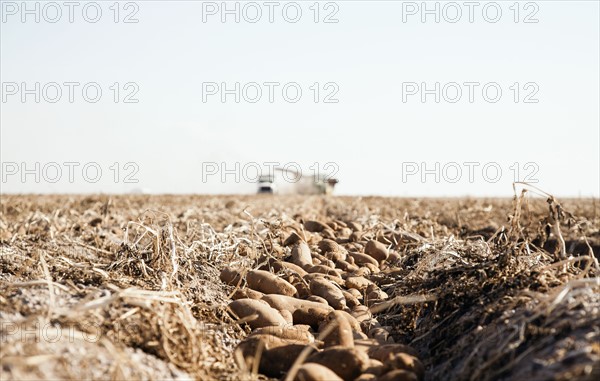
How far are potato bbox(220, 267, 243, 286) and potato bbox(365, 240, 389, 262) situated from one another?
1684mm

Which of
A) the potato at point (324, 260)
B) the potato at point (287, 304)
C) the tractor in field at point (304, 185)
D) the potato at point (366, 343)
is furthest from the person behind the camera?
the tractor in field at point (304, 185)

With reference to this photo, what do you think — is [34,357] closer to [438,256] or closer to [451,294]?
[451,294]

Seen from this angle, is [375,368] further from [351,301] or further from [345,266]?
[345,266]

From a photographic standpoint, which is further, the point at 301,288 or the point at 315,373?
the point at 301,288

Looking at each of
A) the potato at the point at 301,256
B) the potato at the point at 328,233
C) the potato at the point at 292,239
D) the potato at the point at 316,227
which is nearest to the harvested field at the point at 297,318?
the potato at the point at 301,256

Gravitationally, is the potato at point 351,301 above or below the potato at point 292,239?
below

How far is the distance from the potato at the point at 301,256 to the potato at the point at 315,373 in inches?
90.3

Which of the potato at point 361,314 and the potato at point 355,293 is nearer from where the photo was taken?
the potato at point 361,314

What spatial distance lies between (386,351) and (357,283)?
5.14 feet

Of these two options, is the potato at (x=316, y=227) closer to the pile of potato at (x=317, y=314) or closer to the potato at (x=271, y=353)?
the pile of potato at (x=317, y=314)

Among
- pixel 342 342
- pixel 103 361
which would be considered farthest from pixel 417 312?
pixel 103 361

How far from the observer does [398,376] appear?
7.91 feet

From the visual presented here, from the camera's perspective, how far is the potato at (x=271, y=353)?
2713 mm

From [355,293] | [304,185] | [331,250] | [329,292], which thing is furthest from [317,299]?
[304,185]
